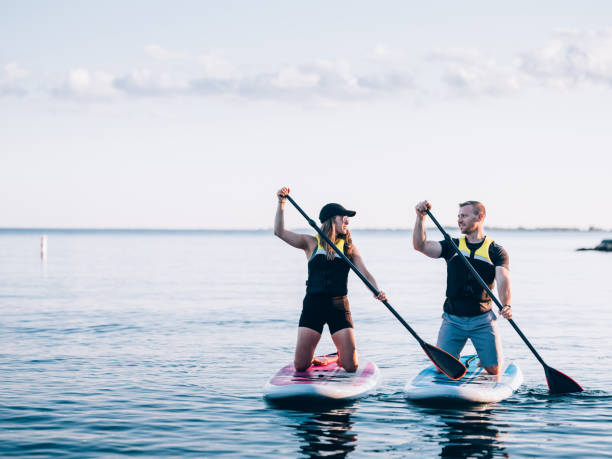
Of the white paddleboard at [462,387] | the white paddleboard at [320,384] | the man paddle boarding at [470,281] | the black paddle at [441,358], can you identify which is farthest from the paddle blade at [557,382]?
the white paddleboard at [320,384]

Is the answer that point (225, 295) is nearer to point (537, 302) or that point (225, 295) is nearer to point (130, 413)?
point (537, 302)

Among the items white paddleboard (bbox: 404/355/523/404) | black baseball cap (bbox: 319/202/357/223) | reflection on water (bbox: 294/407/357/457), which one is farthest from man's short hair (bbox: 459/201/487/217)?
reflection on water (bbox: 294/407/357/457)

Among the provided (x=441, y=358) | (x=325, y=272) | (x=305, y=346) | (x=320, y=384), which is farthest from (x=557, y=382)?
(x=325, y=272)

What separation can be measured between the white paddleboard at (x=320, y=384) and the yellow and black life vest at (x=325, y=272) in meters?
1.11

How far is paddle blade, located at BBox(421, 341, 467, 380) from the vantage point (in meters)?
9.71

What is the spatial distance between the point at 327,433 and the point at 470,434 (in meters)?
1.55

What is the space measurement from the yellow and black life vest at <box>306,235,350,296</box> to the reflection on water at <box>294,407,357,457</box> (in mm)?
1467

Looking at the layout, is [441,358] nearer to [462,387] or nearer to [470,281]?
[462,387]

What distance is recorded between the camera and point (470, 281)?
9.67 m

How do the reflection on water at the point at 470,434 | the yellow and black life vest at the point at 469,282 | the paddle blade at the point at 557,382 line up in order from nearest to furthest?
1. the reflection on water at the point at 470,434
2. the yellow and black life vest at the point at 469,282
3. the paddle blade at the point at 557,382

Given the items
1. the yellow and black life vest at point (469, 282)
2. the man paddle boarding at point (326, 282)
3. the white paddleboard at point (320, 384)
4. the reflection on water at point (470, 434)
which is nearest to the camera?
the reflection on water at point (470, 434)

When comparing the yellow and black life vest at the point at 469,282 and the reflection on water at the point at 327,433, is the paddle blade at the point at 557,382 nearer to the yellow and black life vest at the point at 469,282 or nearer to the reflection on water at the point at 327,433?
the yellow and black life vest at the point at 469,282

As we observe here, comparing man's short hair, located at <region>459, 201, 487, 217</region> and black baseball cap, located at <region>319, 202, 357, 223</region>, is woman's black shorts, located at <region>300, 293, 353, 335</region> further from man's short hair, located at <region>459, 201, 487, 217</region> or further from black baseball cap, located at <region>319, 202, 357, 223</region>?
man's short hair, located at <region>459, 201, 487, 217</region>

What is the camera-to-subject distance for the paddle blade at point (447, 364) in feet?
31.9
